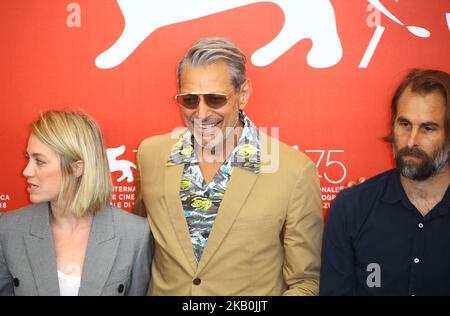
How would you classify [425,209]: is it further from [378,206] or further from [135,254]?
[135,254]

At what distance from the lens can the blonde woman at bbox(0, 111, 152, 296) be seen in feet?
8.36

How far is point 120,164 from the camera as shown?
3346 millimetres

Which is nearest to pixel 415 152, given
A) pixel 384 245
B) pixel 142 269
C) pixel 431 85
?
pixel 431 85

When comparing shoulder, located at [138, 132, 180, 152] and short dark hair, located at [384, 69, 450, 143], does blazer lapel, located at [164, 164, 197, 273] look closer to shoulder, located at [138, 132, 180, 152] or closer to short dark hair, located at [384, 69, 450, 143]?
shoulder, located at [138, 132, 180, 152]

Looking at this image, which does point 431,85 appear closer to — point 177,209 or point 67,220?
point 177,209

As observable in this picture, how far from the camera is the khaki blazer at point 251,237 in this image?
260cm

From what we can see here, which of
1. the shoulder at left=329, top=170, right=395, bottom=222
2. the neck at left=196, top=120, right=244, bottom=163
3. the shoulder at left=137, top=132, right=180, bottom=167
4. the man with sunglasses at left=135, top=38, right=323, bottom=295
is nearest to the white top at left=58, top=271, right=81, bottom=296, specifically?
the man with sunglasses at left=135, top=38, right=323, bottom=295

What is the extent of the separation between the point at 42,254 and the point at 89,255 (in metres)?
0.21

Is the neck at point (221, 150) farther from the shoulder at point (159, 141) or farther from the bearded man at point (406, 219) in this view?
the bearded man at point (406, 219)

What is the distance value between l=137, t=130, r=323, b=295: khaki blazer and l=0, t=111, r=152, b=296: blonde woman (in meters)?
0.17

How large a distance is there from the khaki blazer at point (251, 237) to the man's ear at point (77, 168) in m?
0.37

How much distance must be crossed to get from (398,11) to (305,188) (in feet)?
4.15

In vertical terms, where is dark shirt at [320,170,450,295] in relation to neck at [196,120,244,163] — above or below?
below

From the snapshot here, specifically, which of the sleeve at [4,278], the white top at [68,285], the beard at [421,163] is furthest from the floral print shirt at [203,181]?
the sleeve at [4,278]
